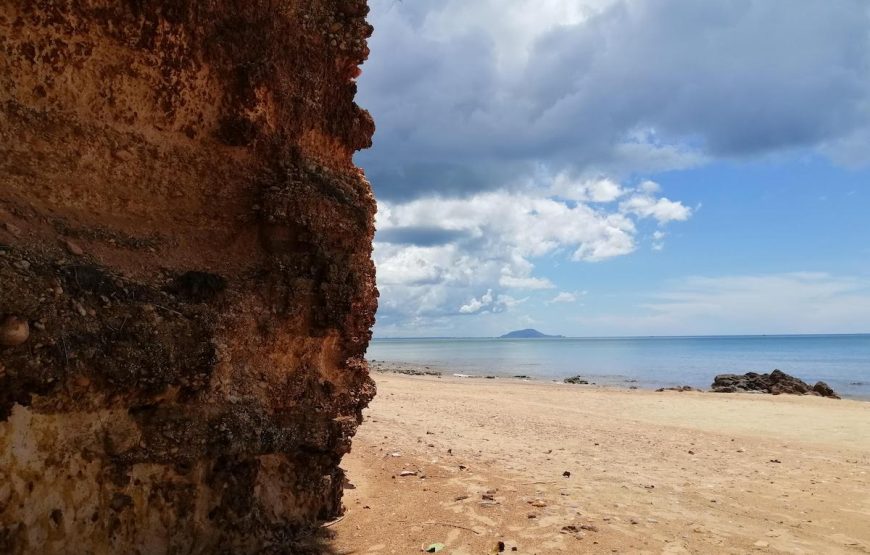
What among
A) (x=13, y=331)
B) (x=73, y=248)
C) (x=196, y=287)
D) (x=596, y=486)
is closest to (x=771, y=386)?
(x=596, y=486)

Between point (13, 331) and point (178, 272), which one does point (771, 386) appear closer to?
point (178, 272)

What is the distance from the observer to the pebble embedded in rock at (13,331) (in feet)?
12.2

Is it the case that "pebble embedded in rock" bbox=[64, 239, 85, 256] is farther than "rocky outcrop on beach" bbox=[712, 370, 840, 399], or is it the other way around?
"rocky outcrop on beach" bbox=[712, 370, 840, 399]

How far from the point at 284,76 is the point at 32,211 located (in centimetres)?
272

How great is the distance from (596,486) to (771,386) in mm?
28342

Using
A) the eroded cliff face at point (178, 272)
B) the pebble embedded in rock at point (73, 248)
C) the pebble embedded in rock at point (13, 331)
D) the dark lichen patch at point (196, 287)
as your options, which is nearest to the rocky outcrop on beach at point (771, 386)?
the eroded cliff face at point (178, 272)

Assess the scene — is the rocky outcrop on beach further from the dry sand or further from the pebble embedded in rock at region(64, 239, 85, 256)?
the pebble embedded in rock at region(64, 239, 85, 256)

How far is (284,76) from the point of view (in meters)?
6.19

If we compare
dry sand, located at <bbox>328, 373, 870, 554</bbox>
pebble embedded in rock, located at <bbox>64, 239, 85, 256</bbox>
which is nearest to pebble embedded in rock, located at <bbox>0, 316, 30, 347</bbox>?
pebble embedded in rock, located at <bbox>64, 239, 85, 256</bbox>

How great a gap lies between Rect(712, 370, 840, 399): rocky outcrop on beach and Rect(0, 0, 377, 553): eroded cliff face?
1227 inches

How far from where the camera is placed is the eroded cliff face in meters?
4.21

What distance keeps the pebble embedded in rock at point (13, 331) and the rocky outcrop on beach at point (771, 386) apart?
33.9 m

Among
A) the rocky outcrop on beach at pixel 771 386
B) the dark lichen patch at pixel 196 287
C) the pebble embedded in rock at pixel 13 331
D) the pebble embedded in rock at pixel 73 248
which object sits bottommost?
the rocky outcrop on beach at pixel 771 386

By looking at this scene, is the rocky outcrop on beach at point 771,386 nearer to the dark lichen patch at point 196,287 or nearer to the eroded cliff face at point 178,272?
the eroded cliff face at point 178,272
